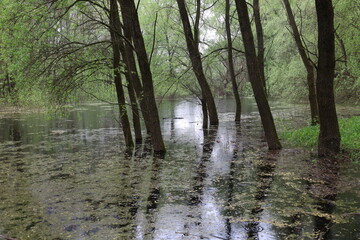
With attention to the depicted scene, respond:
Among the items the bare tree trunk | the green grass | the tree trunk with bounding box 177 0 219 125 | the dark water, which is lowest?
the dark water

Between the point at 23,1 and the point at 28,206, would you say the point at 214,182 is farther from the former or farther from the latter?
the point at 23,1

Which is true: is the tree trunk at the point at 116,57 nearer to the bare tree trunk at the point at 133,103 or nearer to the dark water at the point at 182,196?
the bare tree trunk at the point at 133,103

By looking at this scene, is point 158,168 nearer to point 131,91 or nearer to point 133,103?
point 133,103

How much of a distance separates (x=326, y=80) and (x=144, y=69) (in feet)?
18.4

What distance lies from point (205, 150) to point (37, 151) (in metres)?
7.05

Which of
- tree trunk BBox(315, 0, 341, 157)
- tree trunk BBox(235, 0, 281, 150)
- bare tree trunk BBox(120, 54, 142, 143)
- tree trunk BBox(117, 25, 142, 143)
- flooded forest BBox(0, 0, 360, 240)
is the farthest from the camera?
bare tree trunk BBox(120, 54, 142, 143)

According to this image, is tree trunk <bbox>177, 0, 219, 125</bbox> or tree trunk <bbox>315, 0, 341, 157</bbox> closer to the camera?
tree trunk <bbox>315, 0, 341, 157</bbox>

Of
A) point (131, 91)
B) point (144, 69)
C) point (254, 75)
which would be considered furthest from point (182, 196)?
point (131, 91)

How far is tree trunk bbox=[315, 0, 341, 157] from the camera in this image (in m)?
8.20

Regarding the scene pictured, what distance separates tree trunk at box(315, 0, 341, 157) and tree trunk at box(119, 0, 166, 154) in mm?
5256

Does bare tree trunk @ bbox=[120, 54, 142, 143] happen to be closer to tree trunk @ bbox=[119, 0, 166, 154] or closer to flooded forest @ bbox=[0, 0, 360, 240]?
flooded forest @ bbox=[0, 0, 360, 240]

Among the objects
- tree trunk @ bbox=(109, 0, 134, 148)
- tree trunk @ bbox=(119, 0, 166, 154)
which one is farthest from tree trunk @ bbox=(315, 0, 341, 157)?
tree trunk @ bbox=(109, 0, 134, 148)

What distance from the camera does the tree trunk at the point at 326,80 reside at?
8.20 m

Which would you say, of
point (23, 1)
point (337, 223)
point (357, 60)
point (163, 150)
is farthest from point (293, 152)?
point (357, 60)
